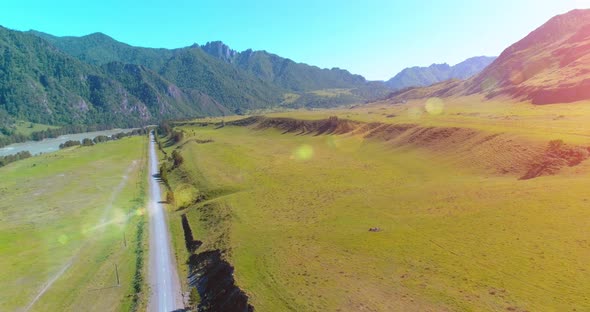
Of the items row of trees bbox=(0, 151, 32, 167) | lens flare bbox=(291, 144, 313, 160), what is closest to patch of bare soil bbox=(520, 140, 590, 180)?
lens flare bbox=(291, 144, 313, 160)

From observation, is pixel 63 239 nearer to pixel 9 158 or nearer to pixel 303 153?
pixel 303 153

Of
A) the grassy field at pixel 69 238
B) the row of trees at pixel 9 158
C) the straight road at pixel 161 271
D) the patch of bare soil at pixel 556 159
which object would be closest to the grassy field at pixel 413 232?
the patch of bare soil at pixel 556 159

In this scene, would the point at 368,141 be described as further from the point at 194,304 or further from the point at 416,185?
the point at 194,304

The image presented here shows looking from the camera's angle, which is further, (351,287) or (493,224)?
(493,224)

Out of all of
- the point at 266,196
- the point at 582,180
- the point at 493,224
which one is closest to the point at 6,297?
the point at 266,196

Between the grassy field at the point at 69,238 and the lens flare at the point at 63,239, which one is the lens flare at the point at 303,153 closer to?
the grassy field at the point at 69,238

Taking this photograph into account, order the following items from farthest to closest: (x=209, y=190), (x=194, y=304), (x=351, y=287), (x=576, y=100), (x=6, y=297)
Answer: (x=576, y=100) → (x=209, y=190) → (x=6, y=297) → (x=194, y=304) → (x=351, y=287)
